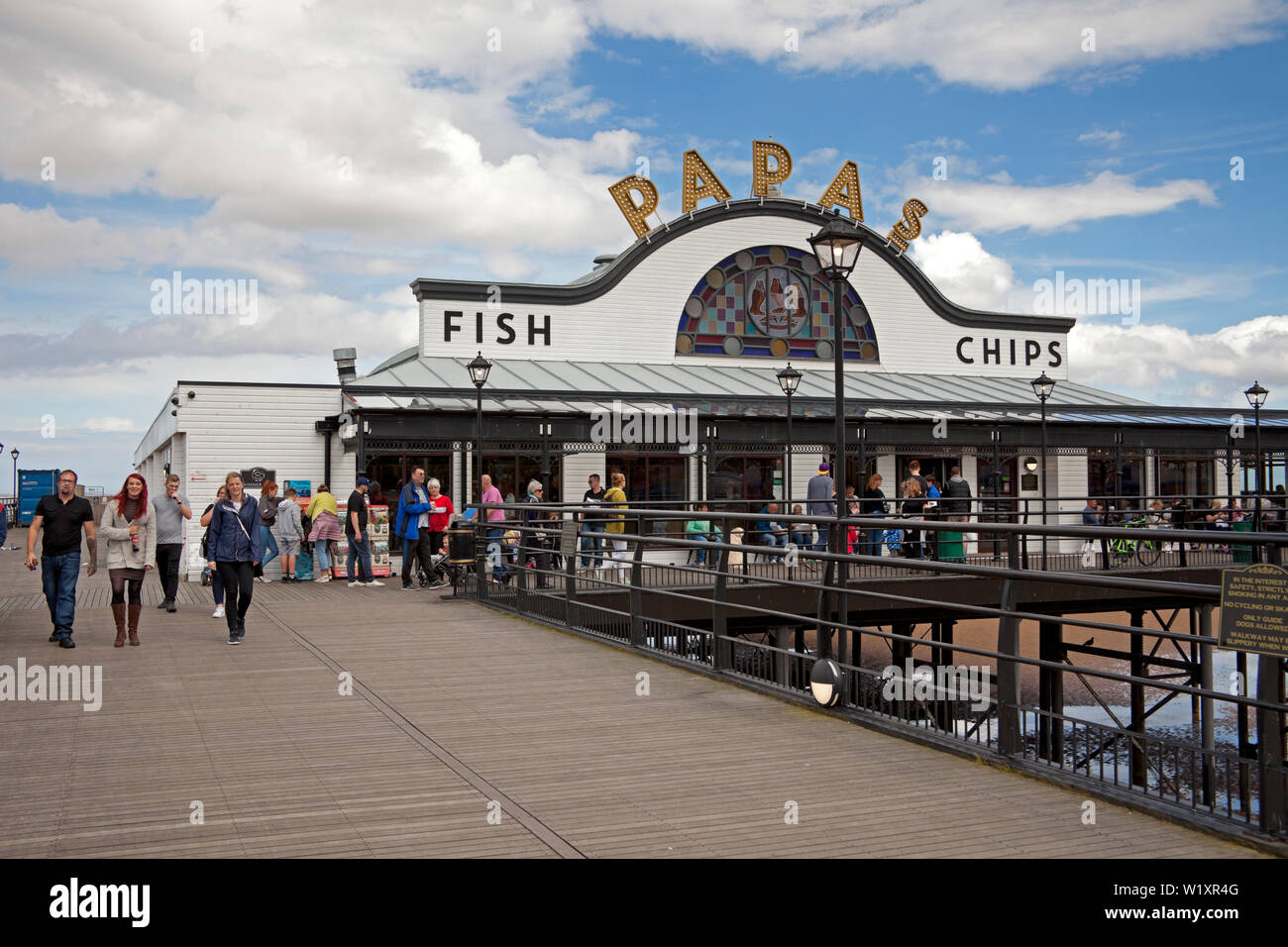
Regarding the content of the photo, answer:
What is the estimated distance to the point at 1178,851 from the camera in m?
4.82

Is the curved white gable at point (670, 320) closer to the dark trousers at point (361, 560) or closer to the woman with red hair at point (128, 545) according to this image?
the dark trousers at point (361, 560)

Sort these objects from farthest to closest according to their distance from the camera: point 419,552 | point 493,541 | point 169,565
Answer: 1. point 419,552
2. point 493,541
3. point 169,565

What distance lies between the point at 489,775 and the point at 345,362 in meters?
24.0

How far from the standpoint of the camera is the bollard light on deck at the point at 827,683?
306 inches

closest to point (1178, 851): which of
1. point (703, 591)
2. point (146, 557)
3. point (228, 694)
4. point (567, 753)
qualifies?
point (567, 753)

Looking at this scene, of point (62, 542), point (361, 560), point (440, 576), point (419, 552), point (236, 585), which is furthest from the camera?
point (440, 576)

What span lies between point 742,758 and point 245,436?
724 inches

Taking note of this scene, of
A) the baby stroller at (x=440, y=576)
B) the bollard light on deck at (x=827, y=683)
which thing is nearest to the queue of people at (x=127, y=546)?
the baby stroller at (x=440, y=576)

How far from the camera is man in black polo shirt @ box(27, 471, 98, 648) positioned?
11.4m

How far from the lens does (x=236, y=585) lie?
11.9m

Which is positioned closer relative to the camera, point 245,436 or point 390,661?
point 390,661

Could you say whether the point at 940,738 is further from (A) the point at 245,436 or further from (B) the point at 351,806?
(A) the point at 245,436

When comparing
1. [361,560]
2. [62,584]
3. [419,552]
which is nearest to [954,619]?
[419,552]

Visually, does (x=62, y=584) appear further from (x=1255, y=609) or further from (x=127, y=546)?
(x=1255, y=609)
